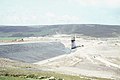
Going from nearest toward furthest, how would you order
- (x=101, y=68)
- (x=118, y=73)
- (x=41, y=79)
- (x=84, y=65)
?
(x=41, y=79) < (x=118, y=73) < (x=101, y=68) < (x=84, y=65)

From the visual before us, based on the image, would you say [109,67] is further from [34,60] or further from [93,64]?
[34,60]

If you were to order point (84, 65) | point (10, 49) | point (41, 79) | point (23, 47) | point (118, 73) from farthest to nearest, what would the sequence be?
1. point (23, 47)
2. point (10, 49)
3. point (84, 65)
4. point (118, 73)
5. point (41, 79)

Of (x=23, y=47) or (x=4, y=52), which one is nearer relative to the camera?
(x=4, y=52)

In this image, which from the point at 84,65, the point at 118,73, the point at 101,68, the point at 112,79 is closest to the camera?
the point at 112,79

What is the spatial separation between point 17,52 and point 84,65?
24.4 meters

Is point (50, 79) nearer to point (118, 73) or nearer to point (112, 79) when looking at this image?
point (112, 79)

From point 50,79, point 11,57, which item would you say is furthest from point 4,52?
point 50,79

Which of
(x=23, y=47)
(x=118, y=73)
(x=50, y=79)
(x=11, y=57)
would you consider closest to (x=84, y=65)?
(x=118, y=73)

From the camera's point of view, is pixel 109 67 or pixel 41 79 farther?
pixel 109 67

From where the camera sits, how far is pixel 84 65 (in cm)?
8369

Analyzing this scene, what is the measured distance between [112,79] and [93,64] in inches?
1110

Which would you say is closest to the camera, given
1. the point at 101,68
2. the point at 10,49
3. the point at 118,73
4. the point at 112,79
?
the point at 112,79

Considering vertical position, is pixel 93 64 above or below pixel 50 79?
below

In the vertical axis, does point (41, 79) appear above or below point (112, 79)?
above
